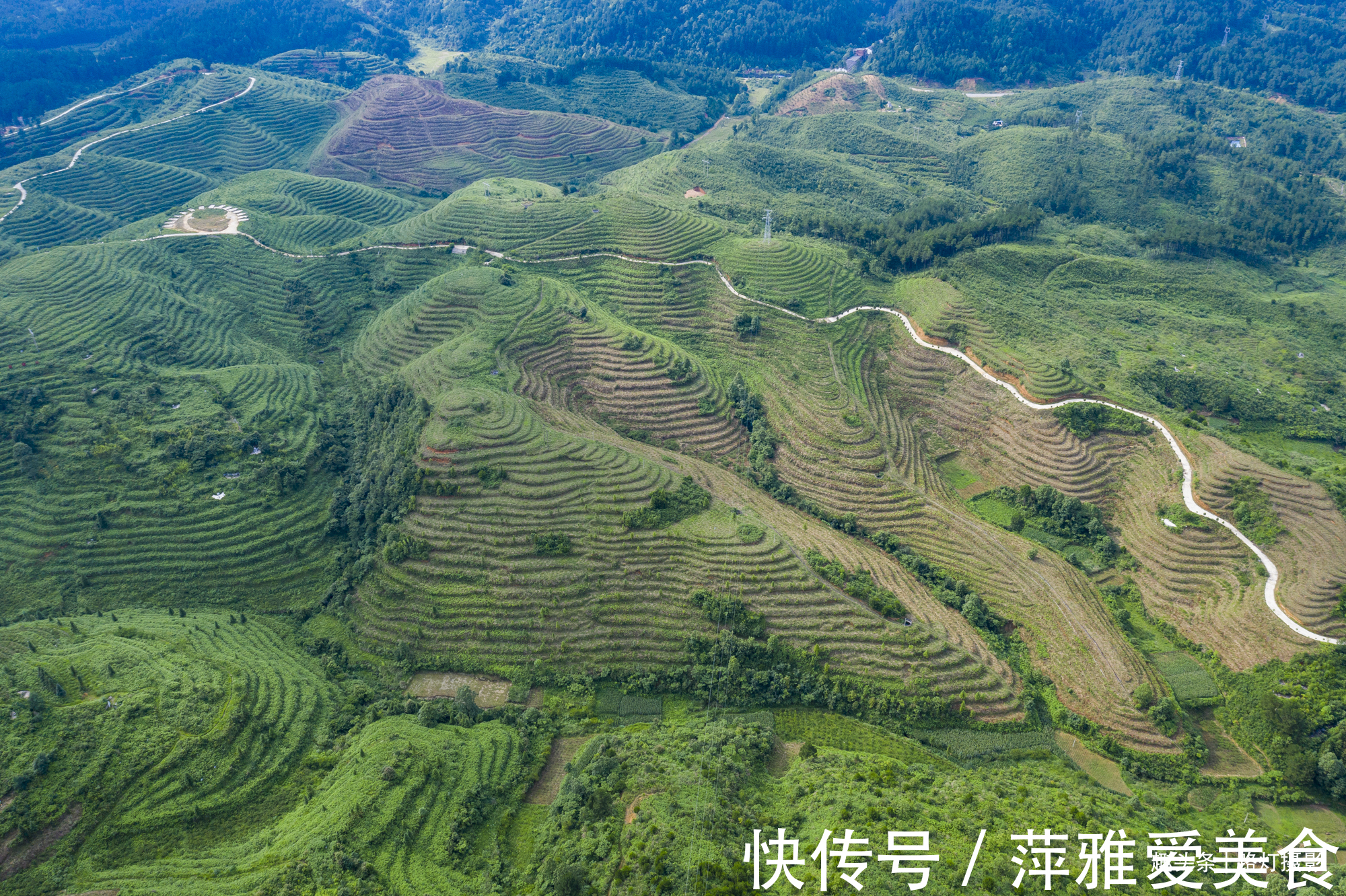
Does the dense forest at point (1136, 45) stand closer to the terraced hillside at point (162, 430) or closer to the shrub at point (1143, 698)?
the terraced hillside at point (162, 430)

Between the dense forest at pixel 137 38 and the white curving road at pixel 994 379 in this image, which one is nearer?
the white curving road at pixel 994 379

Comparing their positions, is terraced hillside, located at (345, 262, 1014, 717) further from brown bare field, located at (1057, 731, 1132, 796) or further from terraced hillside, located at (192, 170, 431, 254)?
terraced hillside, located at (192, 170, 431, 254)

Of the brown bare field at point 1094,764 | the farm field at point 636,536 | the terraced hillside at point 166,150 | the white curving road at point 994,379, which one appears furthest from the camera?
the terraced hillside at point 166,150

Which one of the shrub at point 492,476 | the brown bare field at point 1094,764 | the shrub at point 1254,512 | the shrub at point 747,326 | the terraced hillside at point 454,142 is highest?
the terraced hillside at point 454,142

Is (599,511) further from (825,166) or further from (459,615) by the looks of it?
(825,166)

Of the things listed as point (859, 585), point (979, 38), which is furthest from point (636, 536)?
point (979, 38)

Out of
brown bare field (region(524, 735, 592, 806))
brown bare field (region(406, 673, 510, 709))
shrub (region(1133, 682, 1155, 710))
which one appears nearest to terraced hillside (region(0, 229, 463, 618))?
brown bare field (region(406, 673, 510, 709))

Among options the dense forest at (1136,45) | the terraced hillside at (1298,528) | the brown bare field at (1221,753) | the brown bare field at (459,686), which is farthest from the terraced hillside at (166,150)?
the dense forest at (1136,45)
